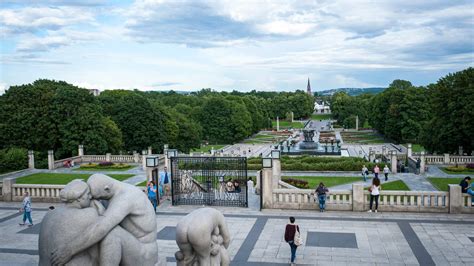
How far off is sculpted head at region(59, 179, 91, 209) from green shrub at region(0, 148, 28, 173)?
123 feet

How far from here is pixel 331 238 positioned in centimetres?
1565

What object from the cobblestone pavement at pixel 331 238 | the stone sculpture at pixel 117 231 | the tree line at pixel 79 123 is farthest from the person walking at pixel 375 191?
the tree line at pixel 79 123

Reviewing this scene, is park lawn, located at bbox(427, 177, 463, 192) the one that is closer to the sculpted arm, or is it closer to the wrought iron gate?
the wrought iron gate

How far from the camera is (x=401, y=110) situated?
7056 cm

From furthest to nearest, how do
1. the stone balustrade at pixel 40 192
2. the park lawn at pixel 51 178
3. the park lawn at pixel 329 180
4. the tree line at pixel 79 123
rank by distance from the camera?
the tree line at pixel 79 123, the park lawn at pixel 51 178, the park lawn at pixel 329 180, the stone balustrade at pixel 40 192

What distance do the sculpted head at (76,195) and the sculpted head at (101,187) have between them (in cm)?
11

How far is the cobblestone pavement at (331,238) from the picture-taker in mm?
13523

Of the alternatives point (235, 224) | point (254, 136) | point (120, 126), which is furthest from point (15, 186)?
point (254, 136)

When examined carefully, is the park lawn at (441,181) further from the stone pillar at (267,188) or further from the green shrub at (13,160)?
the green shrub at (13,160)

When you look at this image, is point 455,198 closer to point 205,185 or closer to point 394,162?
point 205,185

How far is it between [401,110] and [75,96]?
1984 inches

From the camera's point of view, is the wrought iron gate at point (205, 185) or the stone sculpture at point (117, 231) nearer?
the stone sculpture at point (117, 231)

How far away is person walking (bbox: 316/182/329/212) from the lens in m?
19.0

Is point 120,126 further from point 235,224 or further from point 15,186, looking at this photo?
point 235,224
